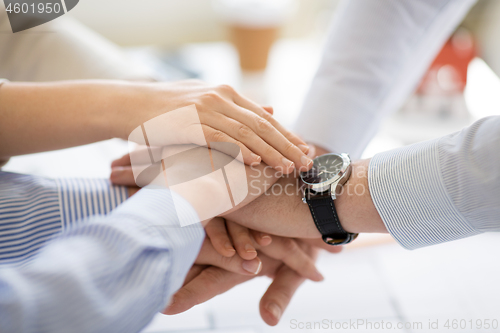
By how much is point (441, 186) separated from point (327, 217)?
167 mm

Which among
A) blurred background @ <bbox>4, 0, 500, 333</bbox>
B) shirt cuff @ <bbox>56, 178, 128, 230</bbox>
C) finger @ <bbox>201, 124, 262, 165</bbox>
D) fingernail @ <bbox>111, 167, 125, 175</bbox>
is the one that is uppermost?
finger @ <bbox>201, 124, 262, 165</bbox>

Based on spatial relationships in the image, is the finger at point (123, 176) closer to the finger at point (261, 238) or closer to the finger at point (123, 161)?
the finger at point (123, 161)

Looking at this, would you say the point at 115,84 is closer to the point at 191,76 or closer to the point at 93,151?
the point at 93,151

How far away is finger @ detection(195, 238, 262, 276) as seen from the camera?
2.18 feet

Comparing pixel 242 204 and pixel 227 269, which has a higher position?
pixel 242 204

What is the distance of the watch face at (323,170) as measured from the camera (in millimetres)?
639

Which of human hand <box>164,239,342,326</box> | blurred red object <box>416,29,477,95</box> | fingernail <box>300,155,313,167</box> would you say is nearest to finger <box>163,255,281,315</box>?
human hand <box>164,239,342,326</box>

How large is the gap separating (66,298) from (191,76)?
132cm

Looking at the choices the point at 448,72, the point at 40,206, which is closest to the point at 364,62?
the point at 40,206

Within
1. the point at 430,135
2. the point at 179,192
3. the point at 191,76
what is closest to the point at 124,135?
the point at 179,192

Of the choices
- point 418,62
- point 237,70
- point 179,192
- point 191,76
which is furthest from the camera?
point 237,70

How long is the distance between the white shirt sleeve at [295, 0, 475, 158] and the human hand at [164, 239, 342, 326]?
10.8 inches

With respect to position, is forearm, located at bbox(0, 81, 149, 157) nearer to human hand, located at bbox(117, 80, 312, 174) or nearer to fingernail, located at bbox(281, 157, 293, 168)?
human hand, located at bbox(117, 80, 312, 174)

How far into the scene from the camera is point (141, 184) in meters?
0.70
